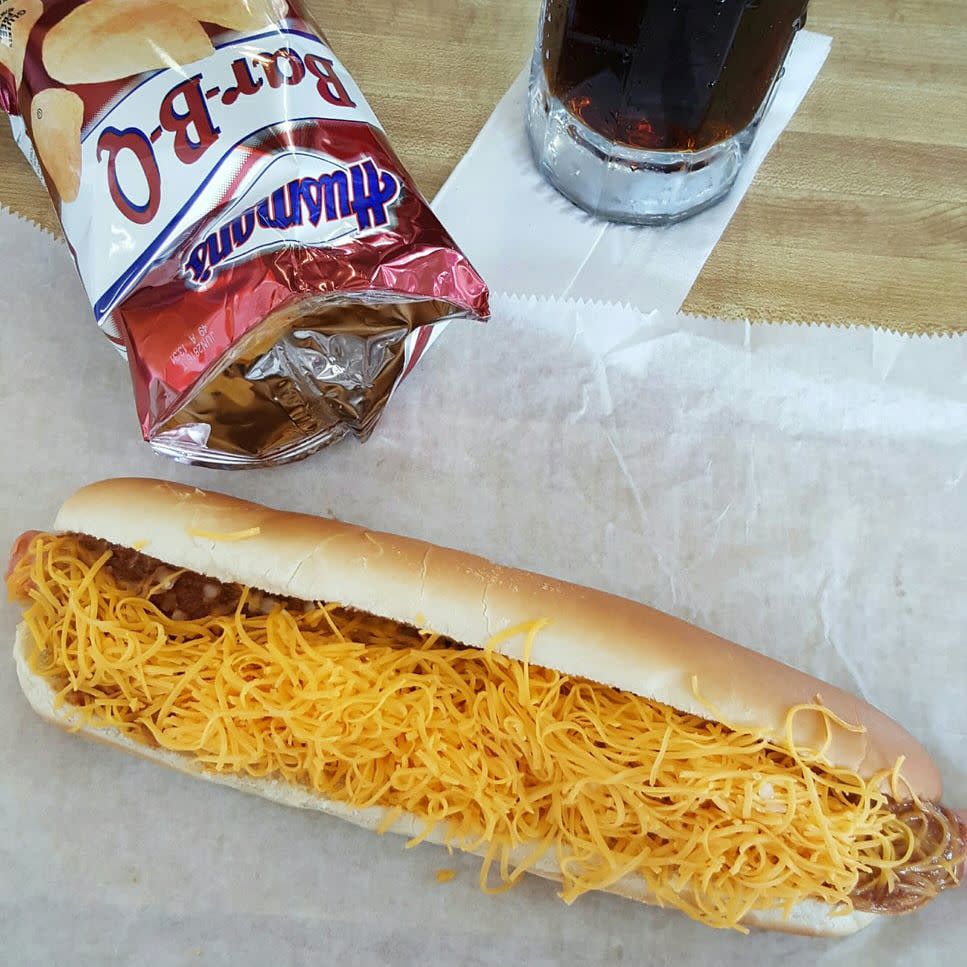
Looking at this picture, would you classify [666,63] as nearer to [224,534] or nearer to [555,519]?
[555,519]

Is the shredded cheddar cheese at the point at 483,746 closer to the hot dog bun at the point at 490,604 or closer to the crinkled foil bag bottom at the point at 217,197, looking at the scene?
the hot dog bun at the point at 490,604

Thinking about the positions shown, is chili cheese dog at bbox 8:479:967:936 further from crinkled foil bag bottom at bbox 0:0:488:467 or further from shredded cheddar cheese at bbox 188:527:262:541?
crinkled foil bag bottom at bbox 0:0:488:467

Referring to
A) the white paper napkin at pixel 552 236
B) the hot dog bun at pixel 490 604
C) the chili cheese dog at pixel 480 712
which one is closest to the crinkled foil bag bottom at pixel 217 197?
the hot dog bun at pixel 490 604

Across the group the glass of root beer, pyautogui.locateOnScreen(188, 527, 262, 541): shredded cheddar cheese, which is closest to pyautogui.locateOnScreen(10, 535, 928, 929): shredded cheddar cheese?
pyautogui.locateOnScreen(188, 527, 262, 541): shredded cheddar cheese

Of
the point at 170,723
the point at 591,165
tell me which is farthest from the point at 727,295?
the point at 170,723

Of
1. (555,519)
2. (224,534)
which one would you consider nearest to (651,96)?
(555,519)
